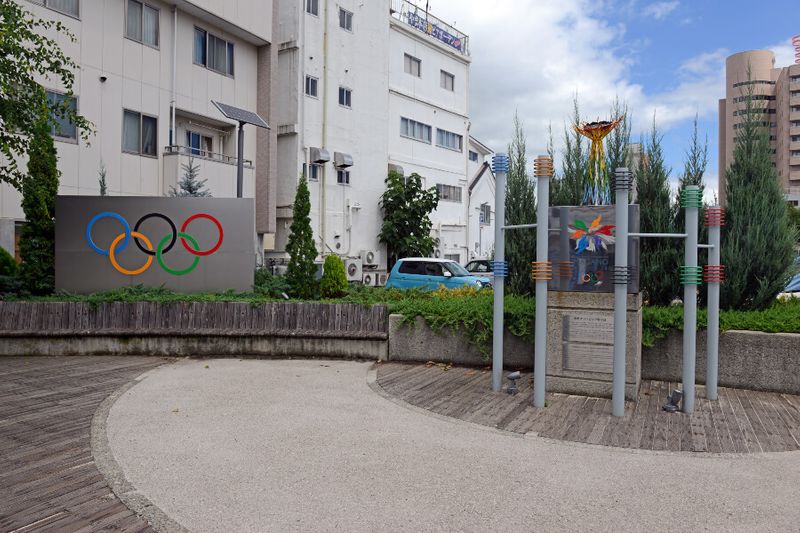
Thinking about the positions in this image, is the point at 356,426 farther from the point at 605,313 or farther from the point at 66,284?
the point at 66,284

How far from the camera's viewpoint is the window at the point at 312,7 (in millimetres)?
26094

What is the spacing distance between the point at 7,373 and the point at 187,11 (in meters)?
16.5

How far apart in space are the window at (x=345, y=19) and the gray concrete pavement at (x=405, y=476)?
24.3 metres

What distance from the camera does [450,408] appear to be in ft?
22.6

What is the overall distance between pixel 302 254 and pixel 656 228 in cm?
619

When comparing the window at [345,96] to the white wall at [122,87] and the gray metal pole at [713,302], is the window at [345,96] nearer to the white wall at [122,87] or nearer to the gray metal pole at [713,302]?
the white wall at [122,87]

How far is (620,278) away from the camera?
6629mm

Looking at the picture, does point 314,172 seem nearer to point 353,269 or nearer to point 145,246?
point 353,269

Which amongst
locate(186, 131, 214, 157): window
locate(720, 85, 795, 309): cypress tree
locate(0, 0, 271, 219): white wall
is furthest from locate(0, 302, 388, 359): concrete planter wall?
locate(186, 131, 214, 157): window

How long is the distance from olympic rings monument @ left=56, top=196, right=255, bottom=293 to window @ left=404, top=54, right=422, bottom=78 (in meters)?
22.0

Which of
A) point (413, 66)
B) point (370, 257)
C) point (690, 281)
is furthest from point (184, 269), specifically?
point (413, 66)

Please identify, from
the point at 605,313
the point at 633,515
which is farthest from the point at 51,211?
the point at 633,515

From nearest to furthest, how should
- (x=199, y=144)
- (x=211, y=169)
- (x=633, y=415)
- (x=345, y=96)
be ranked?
(x=633, y=415), (x=211, y=169), (x=199, y=144), (x=345, y=96)

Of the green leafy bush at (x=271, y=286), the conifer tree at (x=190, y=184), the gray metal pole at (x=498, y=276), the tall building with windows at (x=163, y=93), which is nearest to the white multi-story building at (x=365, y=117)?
the tall building with windows at (x=163, y=93)
